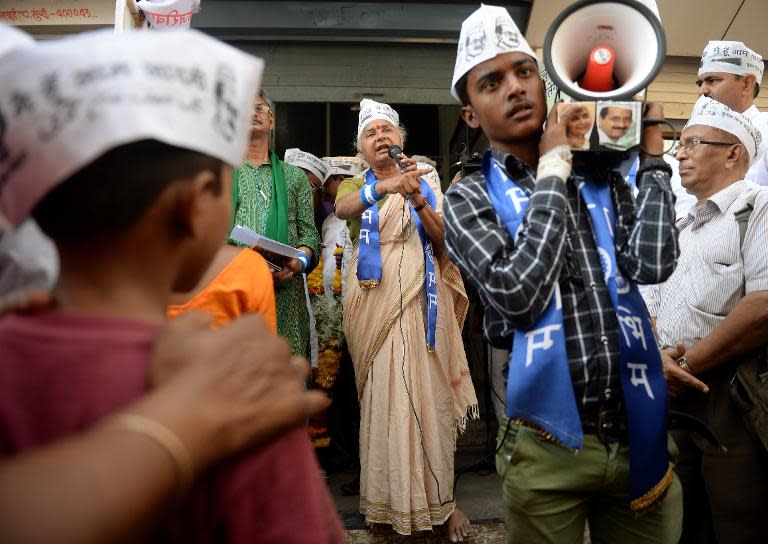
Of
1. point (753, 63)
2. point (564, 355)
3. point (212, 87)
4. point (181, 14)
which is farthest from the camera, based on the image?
point (753, 63)

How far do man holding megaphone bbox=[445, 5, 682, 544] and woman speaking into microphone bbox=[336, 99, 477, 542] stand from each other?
56.3 inches

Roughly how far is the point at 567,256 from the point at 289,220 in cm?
200

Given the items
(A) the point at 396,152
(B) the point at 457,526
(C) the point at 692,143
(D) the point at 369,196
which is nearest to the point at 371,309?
(D) the point at 369,196

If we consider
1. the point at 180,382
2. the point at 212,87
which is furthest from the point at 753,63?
the point at 180,382

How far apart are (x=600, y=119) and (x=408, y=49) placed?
422 centimetres

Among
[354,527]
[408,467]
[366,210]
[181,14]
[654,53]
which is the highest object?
[181,14]

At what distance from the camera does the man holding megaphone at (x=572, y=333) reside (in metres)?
1.50

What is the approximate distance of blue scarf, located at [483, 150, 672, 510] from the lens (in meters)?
1.50

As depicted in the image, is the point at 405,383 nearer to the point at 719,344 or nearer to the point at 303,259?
the point at 303,259

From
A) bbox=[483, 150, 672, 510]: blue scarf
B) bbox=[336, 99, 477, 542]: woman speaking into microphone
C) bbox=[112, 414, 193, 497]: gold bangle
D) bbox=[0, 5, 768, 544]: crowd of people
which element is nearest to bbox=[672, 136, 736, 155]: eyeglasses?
bbox=[0, 5, 768, 544]: crowd of people

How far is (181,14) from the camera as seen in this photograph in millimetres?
2797

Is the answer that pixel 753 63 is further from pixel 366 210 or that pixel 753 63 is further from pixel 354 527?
pixel 354 527

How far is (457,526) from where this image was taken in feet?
10.00

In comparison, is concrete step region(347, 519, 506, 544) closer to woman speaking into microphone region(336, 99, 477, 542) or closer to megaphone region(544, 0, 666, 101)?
woman speaking into microphone region(336, 99, 477, 542)
